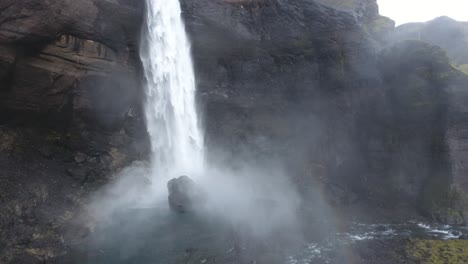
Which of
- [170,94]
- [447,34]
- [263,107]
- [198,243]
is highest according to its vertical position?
[447,34]

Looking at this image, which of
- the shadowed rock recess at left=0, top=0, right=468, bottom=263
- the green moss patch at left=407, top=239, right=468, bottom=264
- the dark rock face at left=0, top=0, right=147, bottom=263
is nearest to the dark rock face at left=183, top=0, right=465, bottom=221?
the shadowed rock recess at left=0, top=0, right=468, bottom=263

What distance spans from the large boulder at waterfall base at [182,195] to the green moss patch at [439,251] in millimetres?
16374

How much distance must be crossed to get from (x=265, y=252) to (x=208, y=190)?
10.3m

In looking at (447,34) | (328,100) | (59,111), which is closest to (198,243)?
(59,111)

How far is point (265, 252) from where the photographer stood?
891 inches

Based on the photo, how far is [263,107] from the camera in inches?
1480

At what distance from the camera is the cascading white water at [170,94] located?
31.7 meters

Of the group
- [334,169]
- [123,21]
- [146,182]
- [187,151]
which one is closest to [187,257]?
[146,182]

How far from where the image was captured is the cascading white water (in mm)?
31672

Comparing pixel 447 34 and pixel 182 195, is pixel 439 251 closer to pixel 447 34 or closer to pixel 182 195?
pixel 182 195

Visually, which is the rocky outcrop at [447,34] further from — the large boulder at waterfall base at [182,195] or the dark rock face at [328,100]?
the large boulder at waterfall base at [182,195]

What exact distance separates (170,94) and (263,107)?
10.5 meters

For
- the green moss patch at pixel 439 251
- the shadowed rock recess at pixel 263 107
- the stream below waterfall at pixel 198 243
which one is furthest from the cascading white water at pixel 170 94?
the green moss patch at pixel 439 251

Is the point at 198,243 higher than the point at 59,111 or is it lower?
lower
